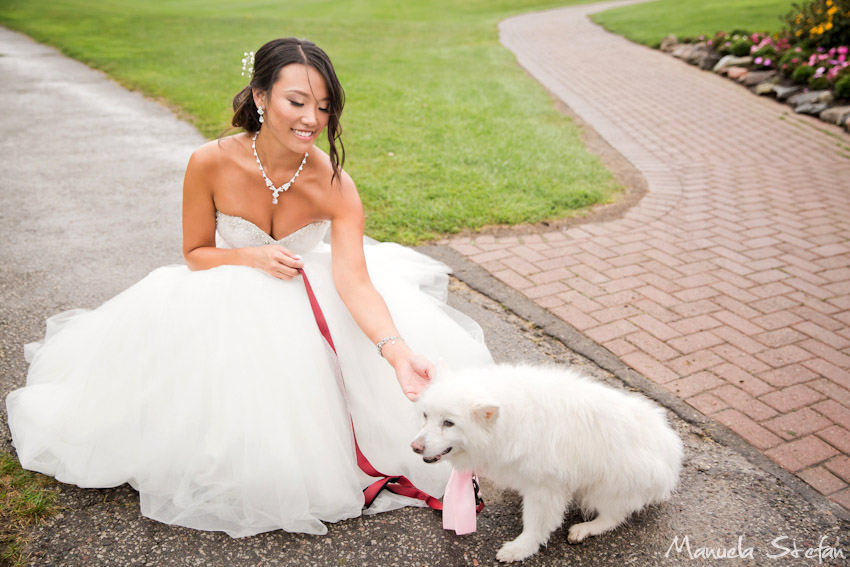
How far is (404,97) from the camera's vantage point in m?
10.4

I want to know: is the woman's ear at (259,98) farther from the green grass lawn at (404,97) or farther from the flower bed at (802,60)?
the flower bed at (802,60)

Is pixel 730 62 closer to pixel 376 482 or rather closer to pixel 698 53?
pixel 698 53

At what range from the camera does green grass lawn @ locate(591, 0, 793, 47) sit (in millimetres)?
16109

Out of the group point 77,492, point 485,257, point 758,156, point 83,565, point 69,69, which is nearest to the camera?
point 83,565

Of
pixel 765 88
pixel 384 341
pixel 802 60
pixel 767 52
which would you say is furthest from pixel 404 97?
pixel 384 341

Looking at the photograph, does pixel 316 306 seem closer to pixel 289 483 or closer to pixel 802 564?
pixel 289 483

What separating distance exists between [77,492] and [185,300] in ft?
3.13

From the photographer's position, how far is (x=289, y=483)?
2475mm

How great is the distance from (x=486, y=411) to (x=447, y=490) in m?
0.62

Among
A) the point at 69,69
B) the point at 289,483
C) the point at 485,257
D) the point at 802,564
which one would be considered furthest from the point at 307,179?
the point at 69,69

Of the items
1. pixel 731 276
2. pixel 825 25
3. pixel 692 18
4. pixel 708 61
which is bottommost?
pixel 731 276

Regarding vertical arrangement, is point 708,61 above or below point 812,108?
above

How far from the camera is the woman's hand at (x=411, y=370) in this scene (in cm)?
253

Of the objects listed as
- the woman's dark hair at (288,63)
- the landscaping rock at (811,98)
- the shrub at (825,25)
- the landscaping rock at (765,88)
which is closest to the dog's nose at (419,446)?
the woman's dark hair at (288,63)
